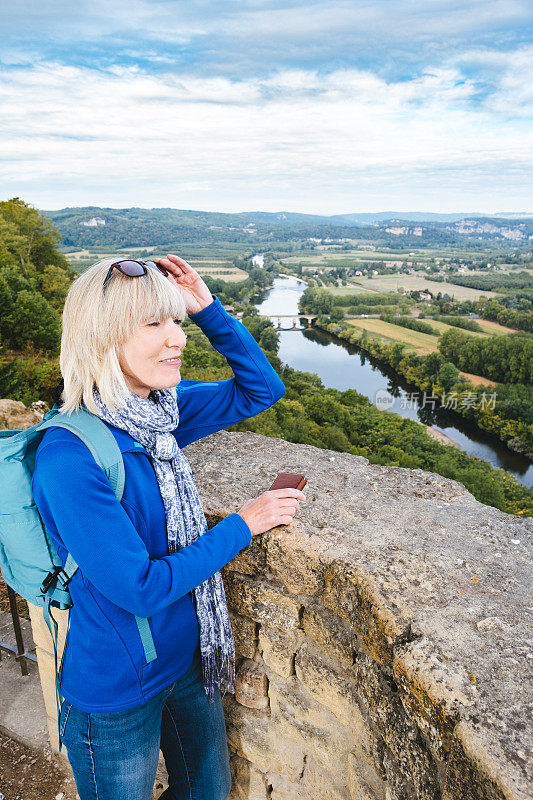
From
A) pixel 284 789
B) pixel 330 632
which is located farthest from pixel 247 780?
pixel 330 632

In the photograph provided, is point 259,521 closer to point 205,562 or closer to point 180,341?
point 205,562

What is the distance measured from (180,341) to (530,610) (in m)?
1.23

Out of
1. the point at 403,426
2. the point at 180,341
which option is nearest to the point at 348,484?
the point at 180,341

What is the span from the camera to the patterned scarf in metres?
1.39

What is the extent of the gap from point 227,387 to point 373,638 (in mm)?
994

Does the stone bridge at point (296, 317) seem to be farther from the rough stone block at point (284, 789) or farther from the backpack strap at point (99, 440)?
the backpack strap at point (99, 440)

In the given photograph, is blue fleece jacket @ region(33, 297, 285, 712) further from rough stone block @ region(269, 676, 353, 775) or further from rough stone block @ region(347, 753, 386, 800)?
rough stone block @ region(347, 753, 386, 800)

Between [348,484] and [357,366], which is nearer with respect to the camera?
[348,484]

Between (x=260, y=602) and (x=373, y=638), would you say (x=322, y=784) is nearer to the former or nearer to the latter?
(x=260, y=602)

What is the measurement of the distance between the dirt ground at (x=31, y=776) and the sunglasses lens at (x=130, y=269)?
91.2 inches

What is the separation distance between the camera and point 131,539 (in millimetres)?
1189

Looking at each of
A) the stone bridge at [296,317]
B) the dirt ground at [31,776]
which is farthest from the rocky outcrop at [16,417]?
the stone bridge at [296,317]

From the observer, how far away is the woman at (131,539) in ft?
3.87

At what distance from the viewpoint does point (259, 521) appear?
1562 millimetres
